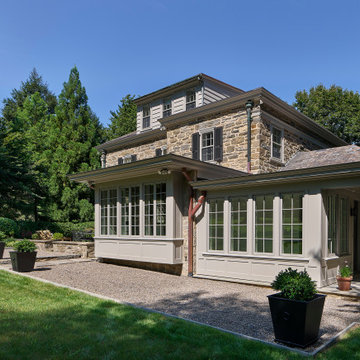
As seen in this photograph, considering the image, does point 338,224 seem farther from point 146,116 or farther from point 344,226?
point 146,116

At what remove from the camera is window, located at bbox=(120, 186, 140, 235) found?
438 inches

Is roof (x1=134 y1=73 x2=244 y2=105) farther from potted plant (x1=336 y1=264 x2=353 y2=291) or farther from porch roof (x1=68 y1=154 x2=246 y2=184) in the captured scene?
potted plant (x1=336 y1=264 x2=353 y2=291)

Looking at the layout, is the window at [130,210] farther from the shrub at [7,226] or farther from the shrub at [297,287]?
the shrub at [7,226]

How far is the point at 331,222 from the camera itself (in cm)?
820

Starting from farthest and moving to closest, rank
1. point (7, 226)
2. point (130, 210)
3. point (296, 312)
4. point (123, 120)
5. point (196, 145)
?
point (123, 120)
point (7, 226)
point (196, 145)
point (130, 210)
point (296, 312)

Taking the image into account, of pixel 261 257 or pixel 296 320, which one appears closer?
pixel 296 320

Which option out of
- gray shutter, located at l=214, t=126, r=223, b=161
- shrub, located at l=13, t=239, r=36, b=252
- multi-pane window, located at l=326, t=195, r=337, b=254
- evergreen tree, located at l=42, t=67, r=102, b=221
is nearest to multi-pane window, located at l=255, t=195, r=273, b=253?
multi-pane window, located at l=326, t=195, r=337, b=254

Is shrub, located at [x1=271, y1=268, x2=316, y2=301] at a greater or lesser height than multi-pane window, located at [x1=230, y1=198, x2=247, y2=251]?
lesser

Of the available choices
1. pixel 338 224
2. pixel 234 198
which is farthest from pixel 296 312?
pixel 234 198

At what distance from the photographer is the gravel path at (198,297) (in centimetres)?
553

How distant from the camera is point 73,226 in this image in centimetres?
2252

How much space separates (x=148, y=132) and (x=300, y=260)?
35.4 ft

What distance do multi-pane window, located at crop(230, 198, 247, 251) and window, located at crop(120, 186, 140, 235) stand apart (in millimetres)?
3284

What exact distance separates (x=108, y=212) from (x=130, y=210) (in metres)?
1.22
